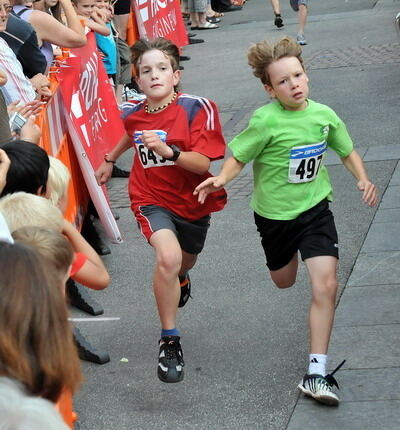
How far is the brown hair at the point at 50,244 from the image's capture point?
2.95m

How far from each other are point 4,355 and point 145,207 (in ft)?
11.0

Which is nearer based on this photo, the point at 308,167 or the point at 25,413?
the point at 25,413

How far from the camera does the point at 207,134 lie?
5559mm

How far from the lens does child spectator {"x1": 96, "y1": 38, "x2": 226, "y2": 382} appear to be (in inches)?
213

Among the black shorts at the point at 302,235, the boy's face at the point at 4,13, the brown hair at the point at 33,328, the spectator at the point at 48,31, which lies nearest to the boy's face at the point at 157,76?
the black shorts at the point at 302,235

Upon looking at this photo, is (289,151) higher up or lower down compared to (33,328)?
lower down

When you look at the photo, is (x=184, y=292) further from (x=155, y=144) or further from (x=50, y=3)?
(x=50, y=3)

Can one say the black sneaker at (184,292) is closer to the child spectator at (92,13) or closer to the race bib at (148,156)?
the race bib at (148,156)

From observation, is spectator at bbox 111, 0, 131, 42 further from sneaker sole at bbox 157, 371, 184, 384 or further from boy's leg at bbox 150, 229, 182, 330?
sneaker sole at bbox 157, 371, 184, 384

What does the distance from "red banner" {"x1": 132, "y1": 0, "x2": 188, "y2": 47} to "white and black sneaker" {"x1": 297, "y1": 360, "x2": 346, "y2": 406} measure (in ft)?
30.2

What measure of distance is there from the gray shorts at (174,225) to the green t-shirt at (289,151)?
0.53 m

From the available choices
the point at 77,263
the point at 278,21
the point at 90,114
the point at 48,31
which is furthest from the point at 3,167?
the point at 278,21

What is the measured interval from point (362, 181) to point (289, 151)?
0.41 m

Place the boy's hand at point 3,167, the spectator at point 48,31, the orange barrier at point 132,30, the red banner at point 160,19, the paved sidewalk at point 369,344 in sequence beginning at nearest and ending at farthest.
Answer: the boy's hand at point 3,167, the paved sidewalk at point 369,344, the spectator at point 48,31, the orange barrier at point 132,30, the red banner at point 160,19
